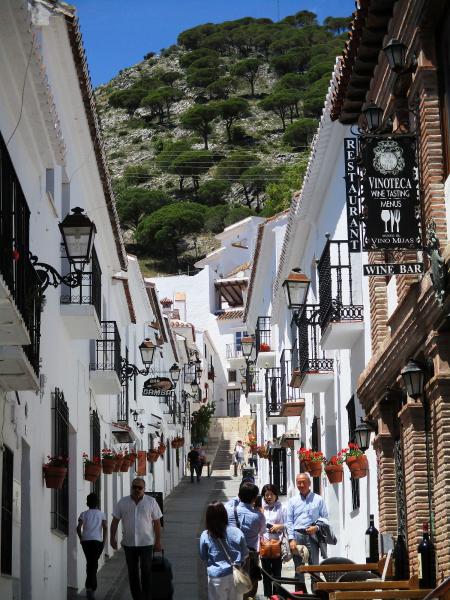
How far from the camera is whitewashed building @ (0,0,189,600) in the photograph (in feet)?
34.1

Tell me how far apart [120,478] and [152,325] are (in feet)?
35.8

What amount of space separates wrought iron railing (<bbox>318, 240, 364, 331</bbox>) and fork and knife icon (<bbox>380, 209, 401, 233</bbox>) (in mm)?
5234

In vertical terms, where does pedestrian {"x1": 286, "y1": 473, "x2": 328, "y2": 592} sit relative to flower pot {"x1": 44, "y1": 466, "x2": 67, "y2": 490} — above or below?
below

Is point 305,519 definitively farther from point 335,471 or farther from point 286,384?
point 286,384

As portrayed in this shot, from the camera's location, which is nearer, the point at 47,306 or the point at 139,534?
the point at 139,534

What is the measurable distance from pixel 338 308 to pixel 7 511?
6195 millimetres

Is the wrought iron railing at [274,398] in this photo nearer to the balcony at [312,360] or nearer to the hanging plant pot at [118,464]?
the hanging plant pot at [118,464]

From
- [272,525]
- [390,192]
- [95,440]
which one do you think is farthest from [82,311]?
[390,192]

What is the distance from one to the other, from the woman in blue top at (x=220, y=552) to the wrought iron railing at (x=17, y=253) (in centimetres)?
232

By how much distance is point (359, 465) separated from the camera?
1531 cm

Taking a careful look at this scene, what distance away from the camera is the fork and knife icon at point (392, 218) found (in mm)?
10250

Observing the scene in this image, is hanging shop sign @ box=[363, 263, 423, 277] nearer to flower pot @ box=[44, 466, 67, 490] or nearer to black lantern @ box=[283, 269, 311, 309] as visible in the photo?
flower pot @ box=[44, 466, 67, 490]

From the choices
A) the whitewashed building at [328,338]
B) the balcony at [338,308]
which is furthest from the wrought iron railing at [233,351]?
the balcony at [338,308]

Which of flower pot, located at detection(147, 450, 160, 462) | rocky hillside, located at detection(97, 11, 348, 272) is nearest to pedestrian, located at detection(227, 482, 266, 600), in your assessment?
flower pot, located at detection(147, 450, 160, 462)
